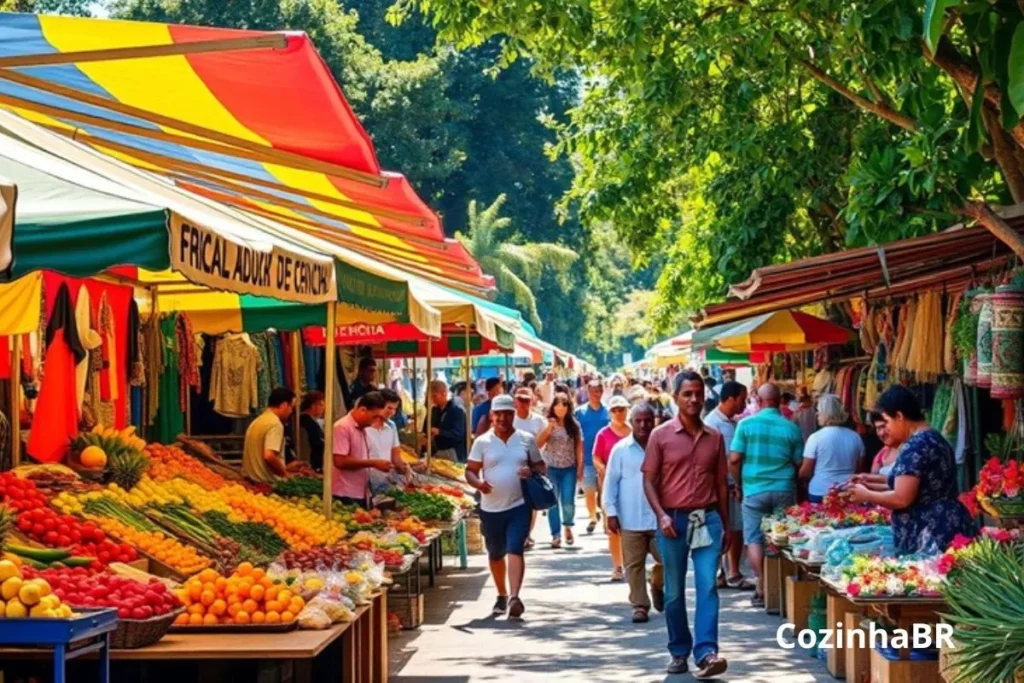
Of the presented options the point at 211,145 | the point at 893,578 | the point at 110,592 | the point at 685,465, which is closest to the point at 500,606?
the point at 685,465

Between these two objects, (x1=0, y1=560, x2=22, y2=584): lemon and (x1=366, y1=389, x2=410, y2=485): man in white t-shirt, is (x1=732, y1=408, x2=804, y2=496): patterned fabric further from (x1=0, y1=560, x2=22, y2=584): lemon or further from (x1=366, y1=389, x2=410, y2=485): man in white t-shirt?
(x1=0, y1=560, x2=22, y2=584): lemon

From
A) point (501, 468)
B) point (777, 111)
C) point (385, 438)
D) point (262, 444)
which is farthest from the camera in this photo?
point (777, 111)

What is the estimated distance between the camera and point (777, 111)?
19016mm

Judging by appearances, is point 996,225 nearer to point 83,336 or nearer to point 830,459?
point 830,459

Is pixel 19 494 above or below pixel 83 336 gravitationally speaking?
below

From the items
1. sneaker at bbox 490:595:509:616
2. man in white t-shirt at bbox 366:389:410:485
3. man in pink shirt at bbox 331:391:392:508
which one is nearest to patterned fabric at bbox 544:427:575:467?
man in white t-shirt at bbox 366:389:410:485

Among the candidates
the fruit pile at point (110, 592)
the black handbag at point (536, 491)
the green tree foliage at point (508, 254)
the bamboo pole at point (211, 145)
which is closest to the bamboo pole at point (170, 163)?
the bamboo pole at point (211, 145)

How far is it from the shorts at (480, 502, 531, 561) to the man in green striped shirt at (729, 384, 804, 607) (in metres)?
2.16

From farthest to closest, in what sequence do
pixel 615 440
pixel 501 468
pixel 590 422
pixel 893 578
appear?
pixel 590 422, pixel 615 440, pixel 501 468, pixel 893 578

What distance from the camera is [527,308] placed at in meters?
60.7

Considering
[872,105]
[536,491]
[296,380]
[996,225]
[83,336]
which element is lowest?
[536,491]

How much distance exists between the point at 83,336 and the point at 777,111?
29.3 feet

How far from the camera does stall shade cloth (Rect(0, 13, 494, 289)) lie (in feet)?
27.0

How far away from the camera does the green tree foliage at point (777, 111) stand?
10.6m
